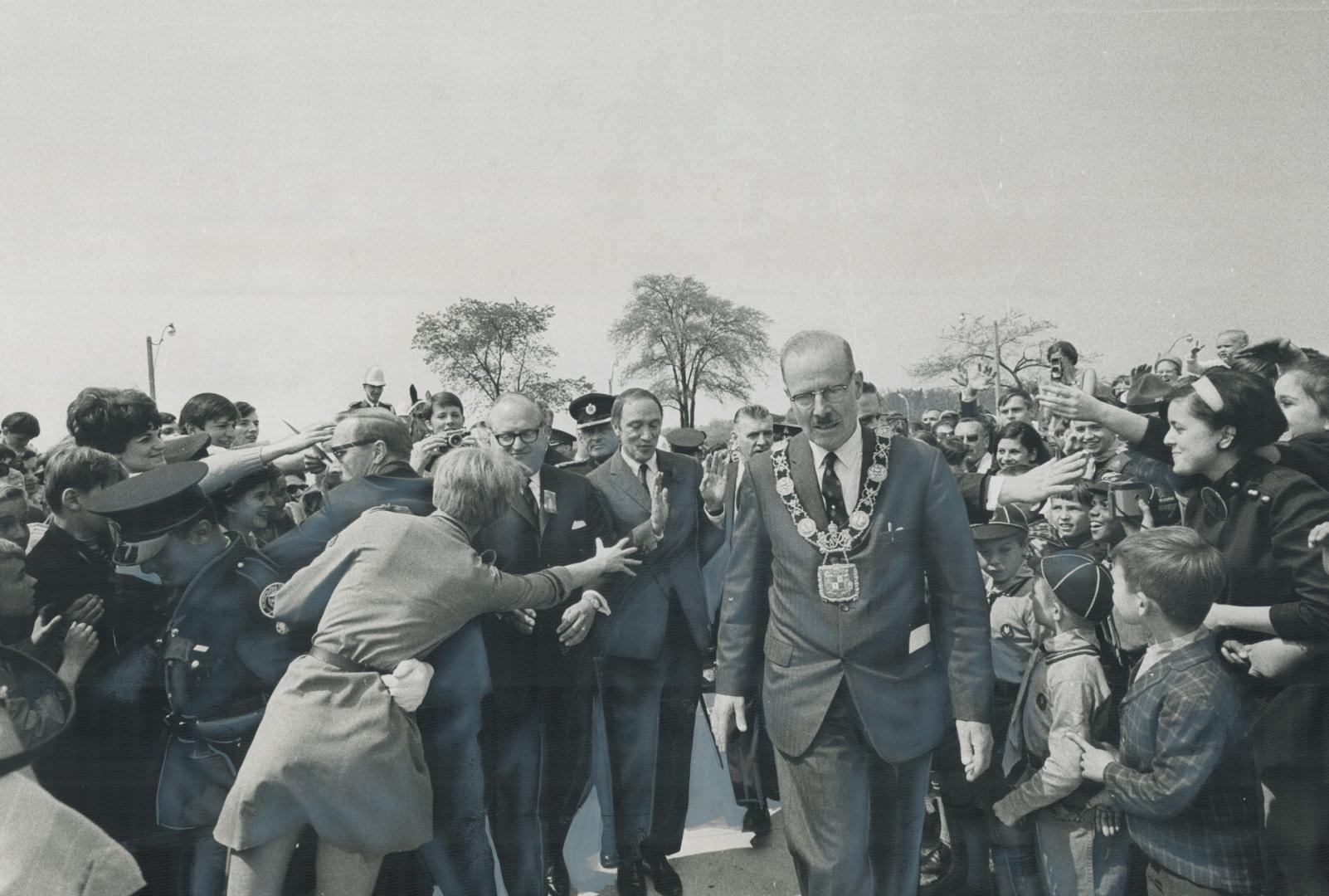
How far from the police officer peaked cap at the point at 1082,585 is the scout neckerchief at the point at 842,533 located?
2.30ft

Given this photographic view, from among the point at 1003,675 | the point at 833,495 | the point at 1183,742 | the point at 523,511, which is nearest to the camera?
the point at 1183,742

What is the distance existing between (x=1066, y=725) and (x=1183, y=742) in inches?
17.2

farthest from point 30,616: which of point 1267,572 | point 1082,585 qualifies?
point 1267,572

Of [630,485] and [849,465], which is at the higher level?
[849,465]

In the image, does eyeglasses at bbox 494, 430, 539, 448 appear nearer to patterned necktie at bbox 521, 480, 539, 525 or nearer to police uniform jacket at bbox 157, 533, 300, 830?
patterned necktie at bbox 521, 480, 539, 525

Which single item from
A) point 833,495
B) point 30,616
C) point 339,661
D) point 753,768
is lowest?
point 753,768

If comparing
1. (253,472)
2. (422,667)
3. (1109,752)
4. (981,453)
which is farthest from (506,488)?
(981,453)

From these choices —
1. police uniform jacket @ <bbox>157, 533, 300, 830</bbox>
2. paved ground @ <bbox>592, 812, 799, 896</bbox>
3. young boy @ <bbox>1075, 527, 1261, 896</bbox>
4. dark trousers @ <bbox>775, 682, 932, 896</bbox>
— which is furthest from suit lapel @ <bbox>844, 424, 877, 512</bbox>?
police uniform jacket @ <bbox>157, 533, 300, 830</bbox>

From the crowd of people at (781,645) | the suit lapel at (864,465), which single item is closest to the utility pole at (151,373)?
the crowd of people at (781,645)

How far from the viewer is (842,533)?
3.21 metres

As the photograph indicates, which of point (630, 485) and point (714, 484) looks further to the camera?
point (714, 484)

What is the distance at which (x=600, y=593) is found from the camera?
12.6 feet

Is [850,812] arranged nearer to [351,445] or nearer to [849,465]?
[849,465]

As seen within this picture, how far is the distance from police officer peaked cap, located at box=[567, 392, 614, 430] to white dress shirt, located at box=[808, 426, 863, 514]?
1554 millimetres
